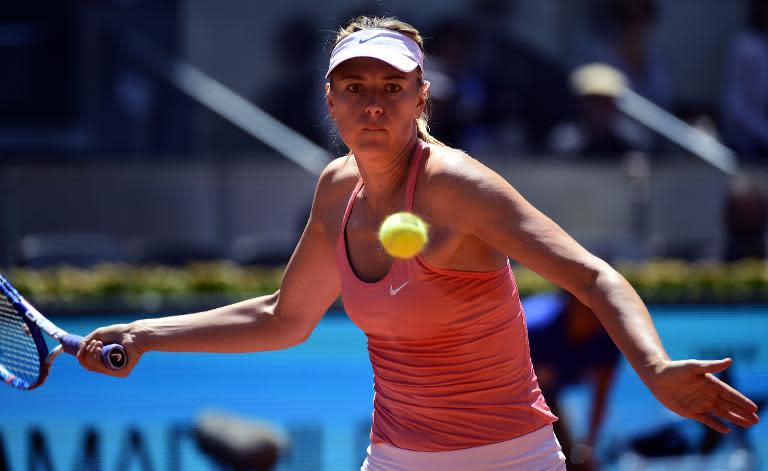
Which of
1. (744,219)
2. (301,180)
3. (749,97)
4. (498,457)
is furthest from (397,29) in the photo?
(749,97)

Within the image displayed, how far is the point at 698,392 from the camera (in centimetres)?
251

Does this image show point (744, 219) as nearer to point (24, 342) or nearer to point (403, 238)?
point (24, 342)

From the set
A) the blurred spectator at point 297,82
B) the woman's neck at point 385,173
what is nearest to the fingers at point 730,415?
the woman's neck at point 385,173

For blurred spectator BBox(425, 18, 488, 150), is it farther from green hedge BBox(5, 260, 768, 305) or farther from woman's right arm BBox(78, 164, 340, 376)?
woman's right arm BBox(78, 164, 340, 376)

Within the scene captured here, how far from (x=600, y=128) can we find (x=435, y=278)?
6542 mm

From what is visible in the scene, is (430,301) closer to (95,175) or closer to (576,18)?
(95,175)

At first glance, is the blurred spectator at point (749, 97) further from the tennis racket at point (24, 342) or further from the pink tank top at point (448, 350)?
the pink tank top at point (448, 350)

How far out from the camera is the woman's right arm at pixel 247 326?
3.40 meters

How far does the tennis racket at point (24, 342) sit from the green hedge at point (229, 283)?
2552 mm

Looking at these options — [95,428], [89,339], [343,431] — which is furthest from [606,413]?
[89,339]

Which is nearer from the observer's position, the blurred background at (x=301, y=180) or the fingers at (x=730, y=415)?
the fingers at (x=730, y=415)

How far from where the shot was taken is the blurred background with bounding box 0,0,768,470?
5.90 metres

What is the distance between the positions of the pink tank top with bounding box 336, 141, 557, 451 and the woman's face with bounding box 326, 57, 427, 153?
11 centimetres

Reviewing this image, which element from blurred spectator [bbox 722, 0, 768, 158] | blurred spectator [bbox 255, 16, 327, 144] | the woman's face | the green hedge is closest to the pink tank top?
the woman's face
